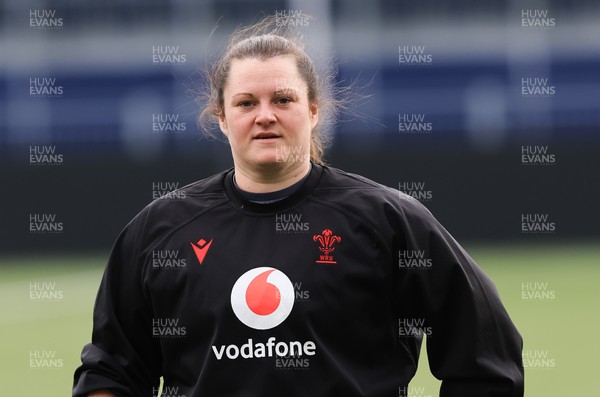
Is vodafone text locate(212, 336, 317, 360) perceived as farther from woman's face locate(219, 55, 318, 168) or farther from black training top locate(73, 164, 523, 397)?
woman's face locate(219, 55, 318, 168)

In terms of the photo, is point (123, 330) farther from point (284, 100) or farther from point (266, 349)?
point (284, 100)

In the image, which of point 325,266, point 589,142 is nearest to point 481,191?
point 589,142

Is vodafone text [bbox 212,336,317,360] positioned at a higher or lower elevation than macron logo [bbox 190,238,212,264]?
lower

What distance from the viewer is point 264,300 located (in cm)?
331

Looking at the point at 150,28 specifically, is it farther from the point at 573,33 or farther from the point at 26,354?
the point at 26,354

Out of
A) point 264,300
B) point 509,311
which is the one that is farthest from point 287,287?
point 509,311

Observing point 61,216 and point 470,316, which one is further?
point 61,216

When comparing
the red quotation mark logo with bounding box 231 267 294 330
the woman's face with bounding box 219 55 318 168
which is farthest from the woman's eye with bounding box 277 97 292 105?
the red quotation mark logo with bounding box 231 267 294 330

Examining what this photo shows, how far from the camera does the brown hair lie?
351 centimetres

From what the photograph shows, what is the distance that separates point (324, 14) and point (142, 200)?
13.7 feet

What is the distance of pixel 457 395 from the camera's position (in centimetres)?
327

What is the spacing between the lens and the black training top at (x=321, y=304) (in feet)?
10.7

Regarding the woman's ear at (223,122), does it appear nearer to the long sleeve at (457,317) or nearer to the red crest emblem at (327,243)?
the red crest emblem at (327,243)

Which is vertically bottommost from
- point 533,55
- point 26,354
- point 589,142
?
point 26,354
